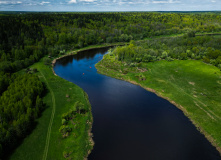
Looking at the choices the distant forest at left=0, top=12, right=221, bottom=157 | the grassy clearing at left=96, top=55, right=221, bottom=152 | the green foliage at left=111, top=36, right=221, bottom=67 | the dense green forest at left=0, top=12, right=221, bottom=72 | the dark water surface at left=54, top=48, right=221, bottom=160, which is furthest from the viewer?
the green foliage at left=111, top=36, right=221, bottom=67

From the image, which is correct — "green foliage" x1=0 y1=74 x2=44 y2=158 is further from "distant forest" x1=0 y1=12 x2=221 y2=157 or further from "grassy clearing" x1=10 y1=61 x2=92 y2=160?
"grassy clearing" x1=10 y1=61 x2=92 y2=160

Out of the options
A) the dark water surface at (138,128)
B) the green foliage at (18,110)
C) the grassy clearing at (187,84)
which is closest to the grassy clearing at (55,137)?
the green foliage at (18,110)

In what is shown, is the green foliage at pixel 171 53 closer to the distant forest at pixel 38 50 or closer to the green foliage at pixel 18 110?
the distant forest at pixel 38 50

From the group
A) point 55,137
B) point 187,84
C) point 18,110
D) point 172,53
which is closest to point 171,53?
point 172,53

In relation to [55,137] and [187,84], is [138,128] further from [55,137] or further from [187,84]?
[187,84]

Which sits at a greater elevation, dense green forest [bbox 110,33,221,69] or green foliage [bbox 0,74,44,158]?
green foliage [bbox 0,74,44,158]

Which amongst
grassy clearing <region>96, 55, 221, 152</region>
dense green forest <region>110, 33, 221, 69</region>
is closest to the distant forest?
dense green forest <region>110, 33, 221, 69</region>

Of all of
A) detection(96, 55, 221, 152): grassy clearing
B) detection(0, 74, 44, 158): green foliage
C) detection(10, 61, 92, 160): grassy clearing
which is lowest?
detection(96, 55, 221, 152): grassy clearing
